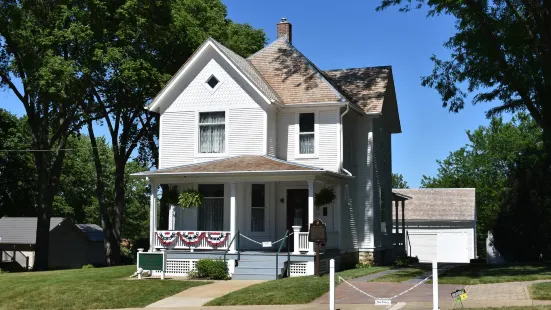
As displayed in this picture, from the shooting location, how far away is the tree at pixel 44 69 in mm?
32906

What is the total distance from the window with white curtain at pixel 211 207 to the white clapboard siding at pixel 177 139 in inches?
57.5

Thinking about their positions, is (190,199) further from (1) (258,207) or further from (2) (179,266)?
(1) (258,207)

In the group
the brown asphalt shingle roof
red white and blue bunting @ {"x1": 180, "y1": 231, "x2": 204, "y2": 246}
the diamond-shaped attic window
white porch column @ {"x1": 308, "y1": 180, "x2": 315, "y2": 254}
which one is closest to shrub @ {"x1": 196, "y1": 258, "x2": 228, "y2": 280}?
red white and blue bunting @ {"x1": 180, "y1": 231, "x2": 204, "y2": 246}

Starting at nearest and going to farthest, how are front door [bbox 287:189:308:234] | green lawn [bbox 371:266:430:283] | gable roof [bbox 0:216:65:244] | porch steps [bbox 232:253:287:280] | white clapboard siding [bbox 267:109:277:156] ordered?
green lawn [bbox 371:266:430:283], porch steps [bbox 232:253:287:280], front door [bbox 287:189:308:234], white clapboard siding [bbox 267:109:277:156], gable roof [bbox 0:216:65:244]

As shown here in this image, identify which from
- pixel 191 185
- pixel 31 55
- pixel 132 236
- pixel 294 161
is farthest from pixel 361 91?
pixel 132 236

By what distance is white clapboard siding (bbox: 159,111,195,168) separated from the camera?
27703 mm

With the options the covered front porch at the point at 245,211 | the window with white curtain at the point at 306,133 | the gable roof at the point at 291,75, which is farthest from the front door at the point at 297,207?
the gable roof at the point at 291,75

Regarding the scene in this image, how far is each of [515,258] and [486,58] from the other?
15015mm

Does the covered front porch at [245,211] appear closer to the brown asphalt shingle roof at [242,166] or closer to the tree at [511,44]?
the brown asphalt shingle roof at [242,166]

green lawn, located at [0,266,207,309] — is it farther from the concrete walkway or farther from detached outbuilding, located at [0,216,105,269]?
detached outbuilding, located at [0,216,105,269]

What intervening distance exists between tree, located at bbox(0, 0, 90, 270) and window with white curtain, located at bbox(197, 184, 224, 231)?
10.1 meters

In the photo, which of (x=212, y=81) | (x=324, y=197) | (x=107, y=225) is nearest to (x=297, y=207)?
(x=324, y=197)

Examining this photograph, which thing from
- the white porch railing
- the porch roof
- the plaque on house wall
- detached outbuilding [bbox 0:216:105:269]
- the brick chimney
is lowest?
detached outbuilding [bbox 0:216:105:269]

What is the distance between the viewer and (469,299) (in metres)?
16.0
